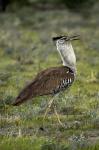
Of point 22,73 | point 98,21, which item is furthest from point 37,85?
point 98,21

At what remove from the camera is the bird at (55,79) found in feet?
35.9

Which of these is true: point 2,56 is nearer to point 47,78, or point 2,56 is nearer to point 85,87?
point 85,87

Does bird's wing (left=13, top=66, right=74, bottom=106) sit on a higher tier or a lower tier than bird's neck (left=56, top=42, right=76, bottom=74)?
lower

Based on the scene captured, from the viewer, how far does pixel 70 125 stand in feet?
37.3

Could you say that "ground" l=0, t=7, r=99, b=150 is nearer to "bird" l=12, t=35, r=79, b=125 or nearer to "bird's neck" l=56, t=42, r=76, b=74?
"bird" l=12, t=35, r=79, b=125

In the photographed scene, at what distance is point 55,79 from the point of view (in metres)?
11.3

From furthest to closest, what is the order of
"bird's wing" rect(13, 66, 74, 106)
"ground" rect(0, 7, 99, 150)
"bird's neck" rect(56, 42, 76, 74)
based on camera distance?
1. "bird's neck" rect(56, 42, 76, 74)
2. "bird's wing" rect(13, 66, 74, 106)
3. "ground" rect(0, 7, 99, 150)

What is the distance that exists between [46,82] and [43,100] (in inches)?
101

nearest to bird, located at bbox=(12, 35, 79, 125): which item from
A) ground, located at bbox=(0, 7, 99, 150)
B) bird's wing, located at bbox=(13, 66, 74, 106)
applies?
bird's wing, located at bbox=(13, 66, 74, 106)

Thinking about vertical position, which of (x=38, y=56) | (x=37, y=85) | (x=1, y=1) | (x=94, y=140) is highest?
(x=1, y=1)

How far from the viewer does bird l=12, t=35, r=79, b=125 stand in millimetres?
10930

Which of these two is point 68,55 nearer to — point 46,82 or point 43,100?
point 46,82

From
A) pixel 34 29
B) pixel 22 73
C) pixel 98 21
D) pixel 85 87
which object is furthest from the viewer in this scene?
pixel 98 21

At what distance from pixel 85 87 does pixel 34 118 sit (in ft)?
14.4
